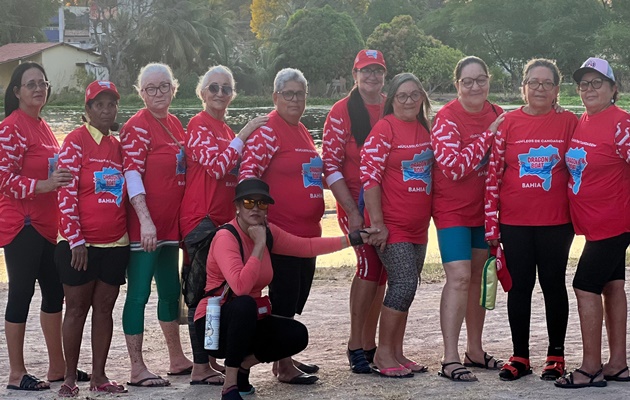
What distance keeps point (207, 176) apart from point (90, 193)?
2.32 ft

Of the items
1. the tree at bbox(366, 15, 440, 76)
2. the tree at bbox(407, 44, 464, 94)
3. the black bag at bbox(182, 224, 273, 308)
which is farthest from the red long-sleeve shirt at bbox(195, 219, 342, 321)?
the tree at bbox(366, 15, 440, 76)

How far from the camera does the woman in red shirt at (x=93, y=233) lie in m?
5.92

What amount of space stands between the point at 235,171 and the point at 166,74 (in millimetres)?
741

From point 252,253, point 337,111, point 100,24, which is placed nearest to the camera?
point 252,253

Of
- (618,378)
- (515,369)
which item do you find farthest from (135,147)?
(618,378)

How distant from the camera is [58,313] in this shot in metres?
6.41

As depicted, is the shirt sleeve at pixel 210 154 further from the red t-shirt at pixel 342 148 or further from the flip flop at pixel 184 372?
the flip flop at pixel 184 372

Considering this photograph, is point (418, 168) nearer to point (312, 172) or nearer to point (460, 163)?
point (460, 163)

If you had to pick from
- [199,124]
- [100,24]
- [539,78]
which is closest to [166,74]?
[199,124]

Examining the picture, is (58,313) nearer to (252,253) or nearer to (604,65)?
(252,253)

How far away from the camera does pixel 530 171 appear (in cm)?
598

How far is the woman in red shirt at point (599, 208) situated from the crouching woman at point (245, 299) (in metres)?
1.67

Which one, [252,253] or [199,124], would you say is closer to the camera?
[252,253]

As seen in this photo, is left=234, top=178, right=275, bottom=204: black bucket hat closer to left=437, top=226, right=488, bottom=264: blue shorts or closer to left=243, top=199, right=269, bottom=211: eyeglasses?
left=243, top=199, right=269, bottom=211: eyeglasses
